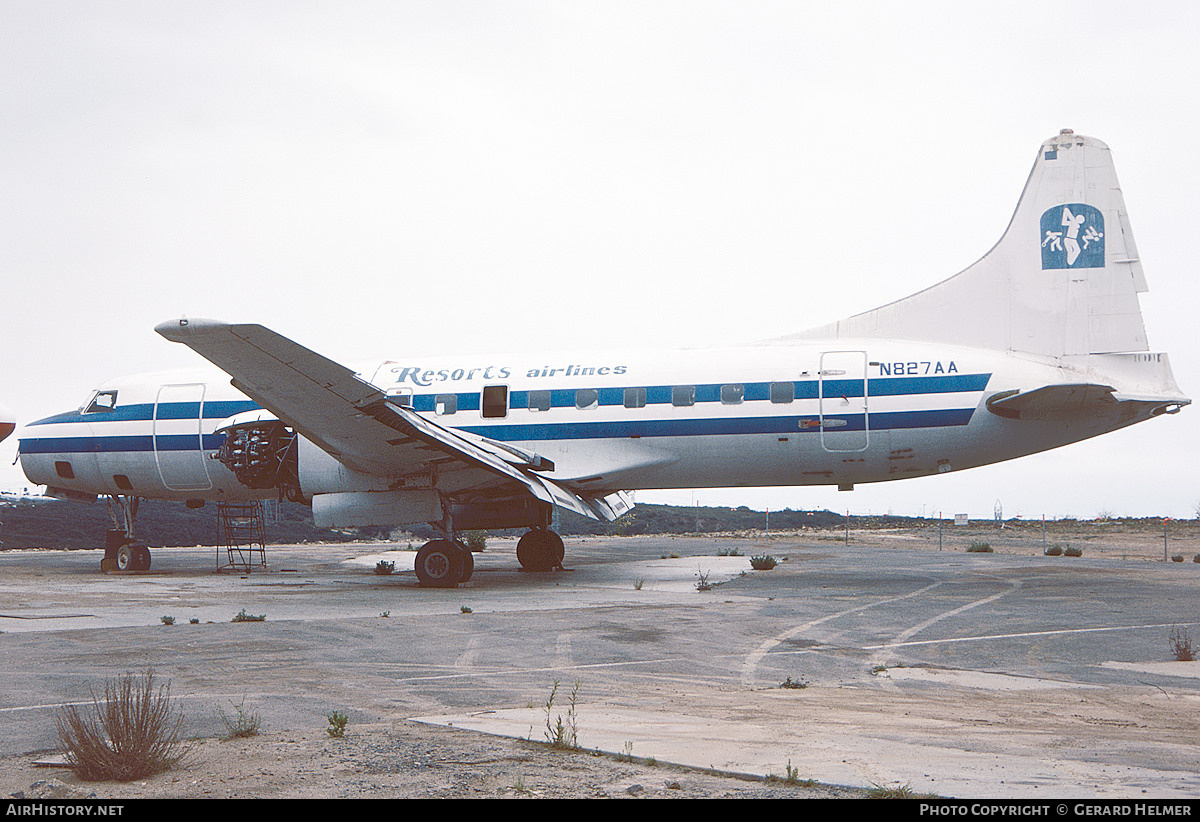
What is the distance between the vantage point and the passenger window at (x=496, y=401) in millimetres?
21641

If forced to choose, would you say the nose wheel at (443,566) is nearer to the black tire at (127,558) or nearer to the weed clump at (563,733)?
the black tire at (127,558)

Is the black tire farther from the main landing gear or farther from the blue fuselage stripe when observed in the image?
the main landing gear

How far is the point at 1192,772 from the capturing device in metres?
5.73

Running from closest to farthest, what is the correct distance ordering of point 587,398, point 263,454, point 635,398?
point 263,454, point 635,398, point 587,398

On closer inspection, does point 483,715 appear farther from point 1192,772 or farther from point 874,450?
point 874,450

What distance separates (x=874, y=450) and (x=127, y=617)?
13.4m

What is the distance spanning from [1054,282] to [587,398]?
9.72 metres

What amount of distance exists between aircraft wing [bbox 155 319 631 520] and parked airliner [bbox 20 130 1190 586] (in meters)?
0.05

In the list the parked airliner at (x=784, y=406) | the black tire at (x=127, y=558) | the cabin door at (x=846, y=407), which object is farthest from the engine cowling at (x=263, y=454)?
the cabin door at (x=846, y=407)

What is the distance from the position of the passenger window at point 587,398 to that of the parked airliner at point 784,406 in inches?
1.0

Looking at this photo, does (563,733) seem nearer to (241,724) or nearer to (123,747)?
(241,724)

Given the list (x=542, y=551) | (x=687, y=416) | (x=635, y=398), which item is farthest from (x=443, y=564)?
(x=687, y=416)

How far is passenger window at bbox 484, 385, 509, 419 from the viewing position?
2164cm

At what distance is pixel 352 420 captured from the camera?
698 inches
